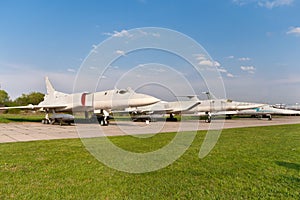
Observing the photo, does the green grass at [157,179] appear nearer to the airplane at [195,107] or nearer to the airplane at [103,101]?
the airplane at [103,101]

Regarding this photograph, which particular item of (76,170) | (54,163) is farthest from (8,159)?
(76,170)

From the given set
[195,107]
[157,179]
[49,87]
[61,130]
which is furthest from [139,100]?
[49,87]

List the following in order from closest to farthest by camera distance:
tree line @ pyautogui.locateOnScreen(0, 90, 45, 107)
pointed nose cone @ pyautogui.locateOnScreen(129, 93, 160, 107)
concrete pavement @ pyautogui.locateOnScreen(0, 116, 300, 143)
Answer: concrete pavement @ pyautogui.locateOnScreen(0, 116, 300, 143)
pointed nose cone @ pyautogui.locateOnScreen(129, 93, 160, 107)
tree line @ pyautogui.locateOnScreen(0, 90, 45, 107)

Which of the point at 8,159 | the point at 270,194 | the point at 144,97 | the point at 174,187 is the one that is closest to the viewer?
the point at 270,194

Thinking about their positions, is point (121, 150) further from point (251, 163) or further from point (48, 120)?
point (48, 120)

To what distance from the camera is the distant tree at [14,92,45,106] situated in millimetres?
84312

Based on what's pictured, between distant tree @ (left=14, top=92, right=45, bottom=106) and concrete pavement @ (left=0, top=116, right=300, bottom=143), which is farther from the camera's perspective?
distant tree @ (left=14, top=92, right=45, bottom=106)

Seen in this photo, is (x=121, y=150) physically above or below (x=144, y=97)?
below

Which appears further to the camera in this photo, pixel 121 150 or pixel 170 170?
pixel 121 150

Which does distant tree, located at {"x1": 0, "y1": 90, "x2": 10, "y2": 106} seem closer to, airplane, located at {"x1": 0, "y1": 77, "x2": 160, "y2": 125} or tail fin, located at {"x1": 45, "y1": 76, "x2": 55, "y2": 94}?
tail fin, located at {"x1": 45, "y1": 76, "x2": 55, "y2": 94}

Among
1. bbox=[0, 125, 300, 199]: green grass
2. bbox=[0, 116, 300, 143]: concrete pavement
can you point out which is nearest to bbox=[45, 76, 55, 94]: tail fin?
bbox=[0, 116, 300, 143]: concrete pavement

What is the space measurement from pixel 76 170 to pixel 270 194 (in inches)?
168

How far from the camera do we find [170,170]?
590 centimetres

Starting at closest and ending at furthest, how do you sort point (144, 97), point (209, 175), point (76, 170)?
point (209, 175)
point (76, 170)
point (144, 97)
